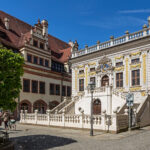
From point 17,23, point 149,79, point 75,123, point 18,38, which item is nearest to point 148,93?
point 149,79

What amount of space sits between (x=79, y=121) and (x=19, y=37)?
21.1 m

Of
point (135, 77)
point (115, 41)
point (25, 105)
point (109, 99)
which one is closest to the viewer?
point (109, 99)

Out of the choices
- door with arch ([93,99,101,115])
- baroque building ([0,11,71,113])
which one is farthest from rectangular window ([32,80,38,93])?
door with arch ([93,99,101,115])

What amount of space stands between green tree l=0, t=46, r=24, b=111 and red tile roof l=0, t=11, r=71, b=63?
18.8 meters

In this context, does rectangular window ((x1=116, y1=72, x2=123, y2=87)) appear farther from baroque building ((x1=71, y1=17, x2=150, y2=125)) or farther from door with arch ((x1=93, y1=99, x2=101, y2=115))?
door with arch ((x1=93, y1=99, x2=101, y2=115))

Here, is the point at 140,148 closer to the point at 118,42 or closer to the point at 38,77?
the point at 118,42

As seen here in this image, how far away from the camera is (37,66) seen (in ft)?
103

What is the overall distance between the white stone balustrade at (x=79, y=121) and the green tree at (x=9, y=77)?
7568mm

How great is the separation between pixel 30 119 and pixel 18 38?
15925 millimetres

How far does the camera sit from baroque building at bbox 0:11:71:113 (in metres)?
29.1

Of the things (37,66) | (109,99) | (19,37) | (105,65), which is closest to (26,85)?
(37,66)

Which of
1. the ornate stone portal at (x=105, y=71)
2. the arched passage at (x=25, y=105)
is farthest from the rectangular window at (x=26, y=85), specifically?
the ornate stone portal at (x=105, y=71)

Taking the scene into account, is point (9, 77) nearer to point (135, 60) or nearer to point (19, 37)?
point (135, 60)

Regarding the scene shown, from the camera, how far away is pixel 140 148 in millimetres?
9164
